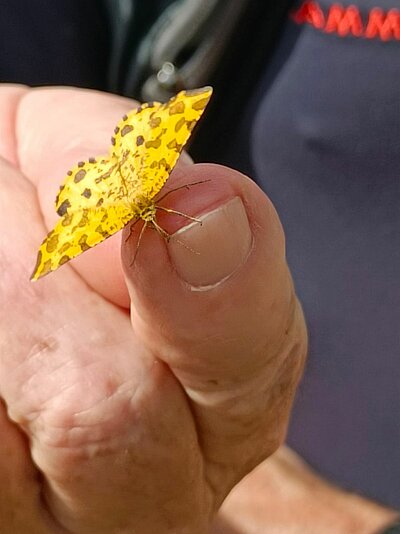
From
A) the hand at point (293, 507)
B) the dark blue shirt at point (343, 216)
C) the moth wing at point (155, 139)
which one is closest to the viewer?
the moth wing at point (155, 139)

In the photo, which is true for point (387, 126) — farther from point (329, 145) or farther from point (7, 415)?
point (7, 415)

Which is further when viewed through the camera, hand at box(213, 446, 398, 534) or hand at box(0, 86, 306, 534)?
hand at box(213, 446, 398, 534)

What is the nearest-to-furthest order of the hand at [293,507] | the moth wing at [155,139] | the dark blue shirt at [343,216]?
the moth wing at [155,139] → the dark blue shirt at [343,216] → the hand at [293,507]

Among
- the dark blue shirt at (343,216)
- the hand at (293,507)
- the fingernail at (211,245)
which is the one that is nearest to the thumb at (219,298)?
the fingernail at (211,245)

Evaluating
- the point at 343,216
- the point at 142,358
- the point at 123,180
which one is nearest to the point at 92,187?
the point at 123,180

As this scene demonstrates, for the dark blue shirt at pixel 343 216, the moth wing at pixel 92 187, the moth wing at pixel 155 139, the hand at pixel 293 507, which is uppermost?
the moth wing at pixel 155 139

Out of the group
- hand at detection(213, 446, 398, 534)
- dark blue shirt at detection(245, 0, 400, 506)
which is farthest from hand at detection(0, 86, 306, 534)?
hand at detection(213, 446, 398, 534)

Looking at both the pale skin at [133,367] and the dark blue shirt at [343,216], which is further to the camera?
the dark blue shirt at [343,216]

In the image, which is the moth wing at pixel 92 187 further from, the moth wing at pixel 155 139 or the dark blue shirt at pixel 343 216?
the dark blue shirt at pixel 343 216

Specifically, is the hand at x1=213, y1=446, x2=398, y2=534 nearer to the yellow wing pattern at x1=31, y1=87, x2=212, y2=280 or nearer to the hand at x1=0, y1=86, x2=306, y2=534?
the hand at x1=0, y1=86, x2=306, y2=534
